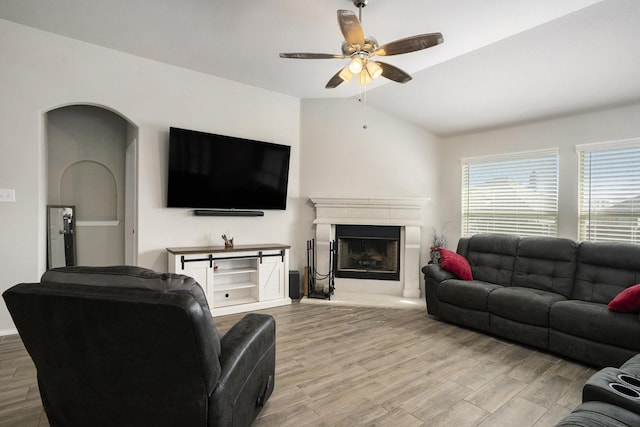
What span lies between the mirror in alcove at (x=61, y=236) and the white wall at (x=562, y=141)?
5.74 metres

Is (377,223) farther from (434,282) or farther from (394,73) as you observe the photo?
(394,73)

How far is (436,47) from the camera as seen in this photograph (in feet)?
11.4

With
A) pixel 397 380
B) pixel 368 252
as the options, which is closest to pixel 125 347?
pixel 397 380

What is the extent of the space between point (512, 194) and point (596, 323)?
7.46 ft

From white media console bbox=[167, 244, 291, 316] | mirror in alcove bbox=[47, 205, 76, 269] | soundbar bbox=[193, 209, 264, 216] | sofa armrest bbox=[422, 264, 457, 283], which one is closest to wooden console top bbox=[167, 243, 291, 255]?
white media console bbox=[167, 244, 291, 316]

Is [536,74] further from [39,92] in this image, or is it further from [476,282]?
[39,92]

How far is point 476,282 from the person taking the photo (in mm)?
3949

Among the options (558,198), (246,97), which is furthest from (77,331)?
(558,198)

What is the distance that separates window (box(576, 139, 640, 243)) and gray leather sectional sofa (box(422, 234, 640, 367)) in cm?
55

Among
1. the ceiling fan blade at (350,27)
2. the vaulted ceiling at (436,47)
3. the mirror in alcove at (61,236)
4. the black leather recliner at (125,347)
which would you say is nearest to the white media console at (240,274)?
the mirror in alcove at (61,236)

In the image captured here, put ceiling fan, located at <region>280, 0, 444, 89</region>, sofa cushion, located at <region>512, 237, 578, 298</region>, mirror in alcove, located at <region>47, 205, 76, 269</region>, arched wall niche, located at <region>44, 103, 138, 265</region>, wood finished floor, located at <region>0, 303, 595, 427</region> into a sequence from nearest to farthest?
wood finished floor, located at <region>0, 303, 595, 427</region> < ceiling fan, located at <region>280, 0, 444, 89</region> < sofa cushion, located at <region>512, 237, 578, 298</region> < mirror in alcove, located at <region>47, 205, 76, 269</region> < arched wall niche, located at <region>44, 103, 138, 265</region>

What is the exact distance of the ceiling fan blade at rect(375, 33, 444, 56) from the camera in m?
2.33

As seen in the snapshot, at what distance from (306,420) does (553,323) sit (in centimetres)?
247

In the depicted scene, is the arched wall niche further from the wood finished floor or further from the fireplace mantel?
the fireplace mantel
